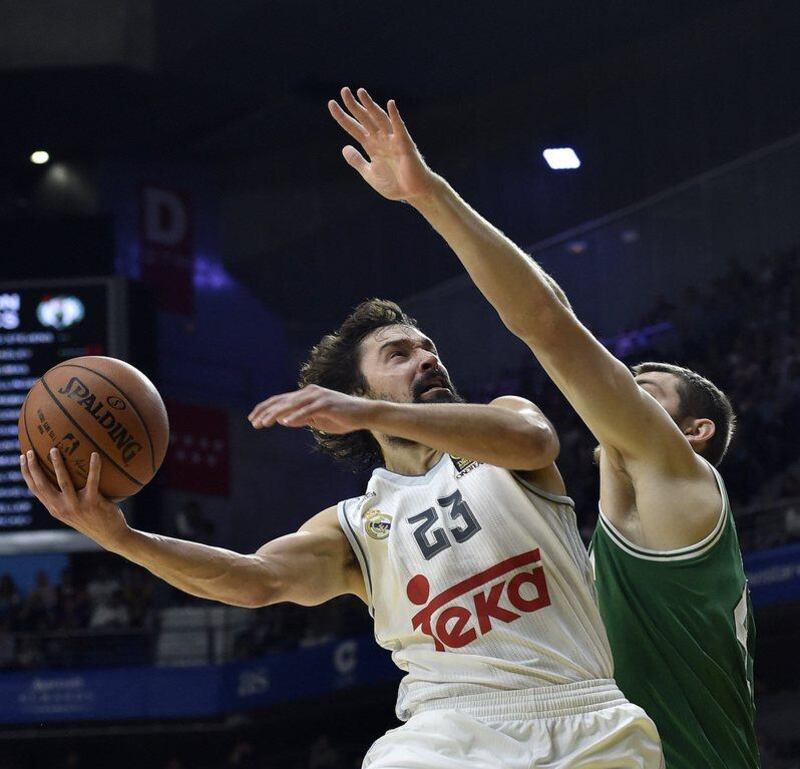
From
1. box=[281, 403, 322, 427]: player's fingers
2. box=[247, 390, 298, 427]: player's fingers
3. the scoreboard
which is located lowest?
box=[281, 403, 322, 427]: player's fingers

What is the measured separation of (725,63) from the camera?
13.7m

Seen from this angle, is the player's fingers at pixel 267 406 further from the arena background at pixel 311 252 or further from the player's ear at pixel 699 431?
the arena background at pixel 311 252

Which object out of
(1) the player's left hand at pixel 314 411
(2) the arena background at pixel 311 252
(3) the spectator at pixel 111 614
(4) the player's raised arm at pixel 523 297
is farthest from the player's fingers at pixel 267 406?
(3) the spectator at pixel 111 614

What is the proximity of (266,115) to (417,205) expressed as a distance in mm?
12913

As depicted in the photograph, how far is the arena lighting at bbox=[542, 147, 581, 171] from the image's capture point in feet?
47.4

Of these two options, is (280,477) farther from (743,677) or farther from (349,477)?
(743,677)

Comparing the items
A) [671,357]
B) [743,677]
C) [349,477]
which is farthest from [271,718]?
[743,677]

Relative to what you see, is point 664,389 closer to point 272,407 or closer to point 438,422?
point 438,422

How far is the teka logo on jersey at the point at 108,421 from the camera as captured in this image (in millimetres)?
3137

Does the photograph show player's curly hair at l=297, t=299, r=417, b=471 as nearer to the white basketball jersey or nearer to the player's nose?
the player's nose

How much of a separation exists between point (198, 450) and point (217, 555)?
11782 millimetres

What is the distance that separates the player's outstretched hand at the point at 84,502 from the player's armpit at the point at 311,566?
0.39 m

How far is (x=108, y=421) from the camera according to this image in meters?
3.15

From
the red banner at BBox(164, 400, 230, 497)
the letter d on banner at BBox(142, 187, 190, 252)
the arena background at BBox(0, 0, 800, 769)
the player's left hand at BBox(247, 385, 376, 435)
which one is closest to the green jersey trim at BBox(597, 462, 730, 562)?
→ the player's left hand at BBox(247, 385, 376, 435)
